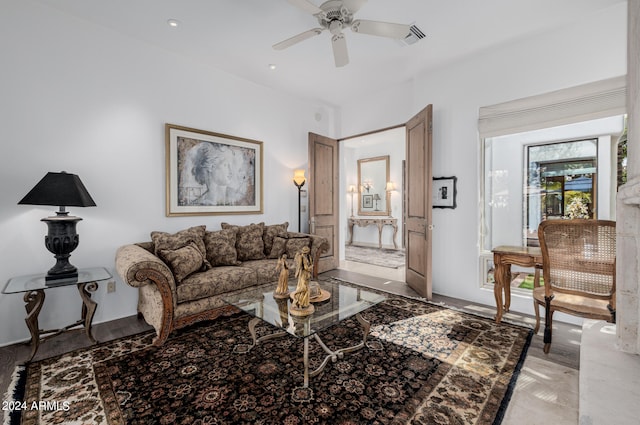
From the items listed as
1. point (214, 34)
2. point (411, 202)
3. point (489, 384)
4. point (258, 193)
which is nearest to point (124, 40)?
point (214, 34)

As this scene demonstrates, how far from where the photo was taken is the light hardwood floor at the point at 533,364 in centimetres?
162

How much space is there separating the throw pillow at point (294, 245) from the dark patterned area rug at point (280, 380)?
1297 mm

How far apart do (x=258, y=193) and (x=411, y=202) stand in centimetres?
232

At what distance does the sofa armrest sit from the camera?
7.43 ft

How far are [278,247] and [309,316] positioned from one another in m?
1.95

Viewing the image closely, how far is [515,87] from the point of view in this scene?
323cm

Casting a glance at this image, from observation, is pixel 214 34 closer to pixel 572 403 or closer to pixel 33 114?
pixel 33 114

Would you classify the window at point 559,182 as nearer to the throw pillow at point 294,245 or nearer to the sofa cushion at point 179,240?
the throw pillow at point 294,245

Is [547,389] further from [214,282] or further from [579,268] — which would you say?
[214,282]

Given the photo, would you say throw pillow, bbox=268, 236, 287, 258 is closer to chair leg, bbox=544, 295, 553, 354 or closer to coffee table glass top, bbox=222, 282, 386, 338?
coffee table glass top, bbox=222, 282, 386, 338

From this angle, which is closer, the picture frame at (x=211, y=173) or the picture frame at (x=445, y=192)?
the picture frame at (x=211, y=173)

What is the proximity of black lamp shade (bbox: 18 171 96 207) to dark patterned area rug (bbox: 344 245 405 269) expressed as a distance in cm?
474

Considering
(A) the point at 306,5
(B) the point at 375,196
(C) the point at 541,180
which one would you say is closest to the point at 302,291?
(A) the point at 306,5

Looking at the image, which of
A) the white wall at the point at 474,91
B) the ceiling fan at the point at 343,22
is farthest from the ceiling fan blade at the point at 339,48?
the white wall at the point at 474,91
